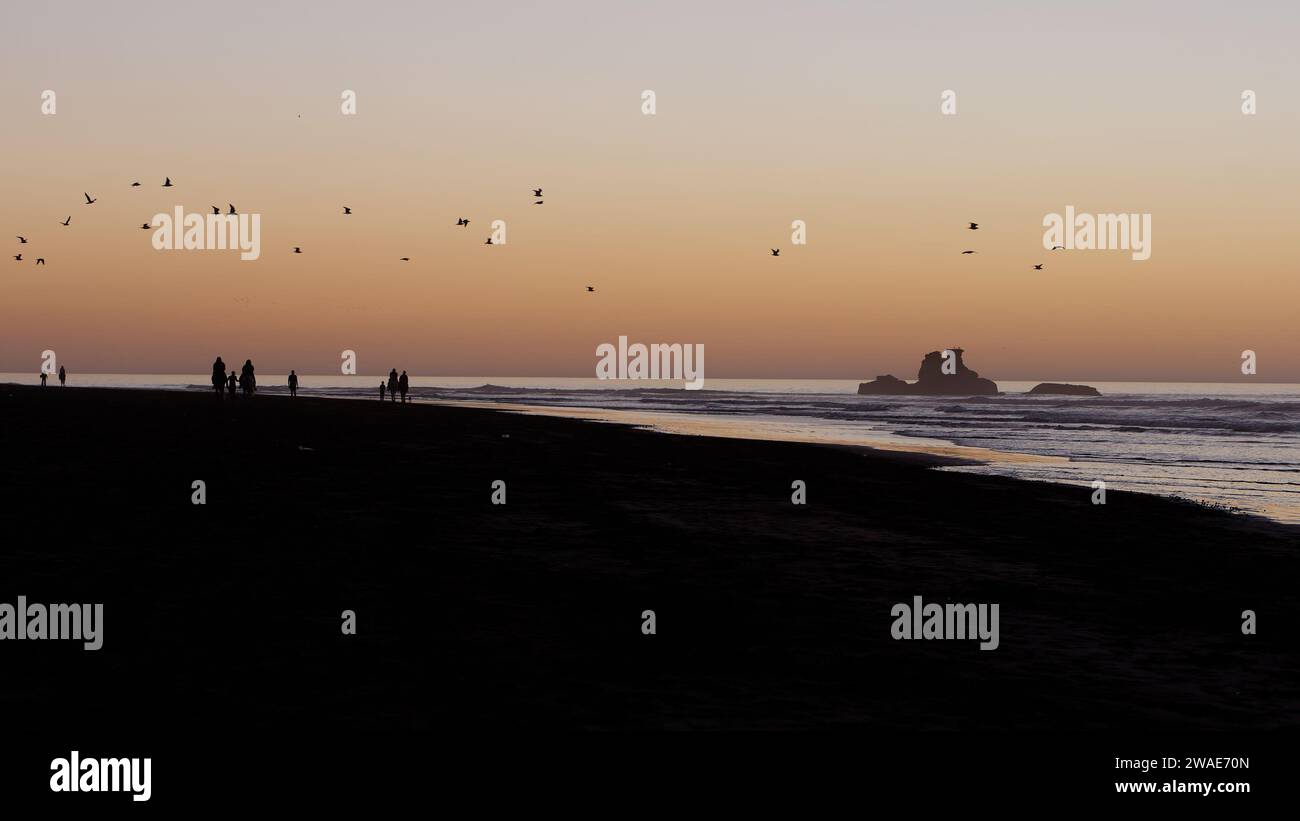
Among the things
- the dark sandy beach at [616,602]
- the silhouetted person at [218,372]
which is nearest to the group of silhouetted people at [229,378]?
the silhouetted person at [218,372]

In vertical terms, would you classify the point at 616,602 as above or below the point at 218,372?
below

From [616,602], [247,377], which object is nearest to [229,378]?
[247,377]

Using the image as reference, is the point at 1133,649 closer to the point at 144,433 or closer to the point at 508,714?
the point at 508,714

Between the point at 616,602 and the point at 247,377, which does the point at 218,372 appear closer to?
the point at 247,377

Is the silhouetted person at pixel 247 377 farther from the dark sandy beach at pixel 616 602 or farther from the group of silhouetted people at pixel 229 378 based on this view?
the dark sandy beach at pixel 616 602

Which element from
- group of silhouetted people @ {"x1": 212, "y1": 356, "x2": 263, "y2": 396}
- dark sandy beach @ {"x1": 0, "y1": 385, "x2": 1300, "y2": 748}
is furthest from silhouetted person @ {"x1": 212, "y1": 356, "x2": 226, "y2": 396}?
dark sandy beach @ {"x1": 0, "y1": 385, "x2": 1300, "y2": 748}

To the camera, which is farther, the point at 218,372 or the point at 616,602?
the point at 218,372

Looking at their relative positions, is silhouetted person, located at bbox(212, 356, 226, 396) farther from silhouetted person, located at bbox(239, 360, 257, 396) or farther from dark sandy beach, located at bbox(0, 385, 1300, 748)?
dark sandy beach, located at bbox(0, 385, 1300, 748)
